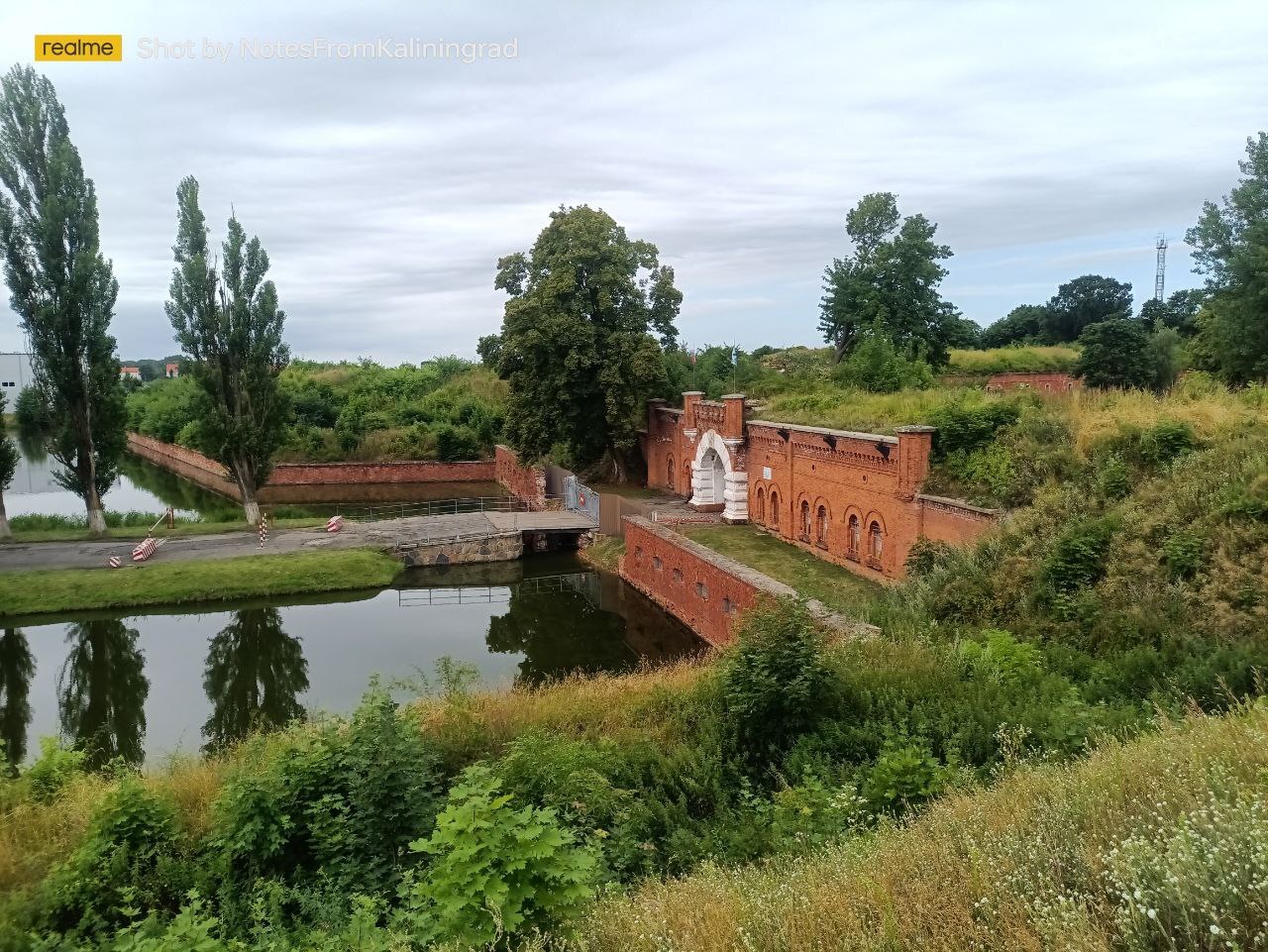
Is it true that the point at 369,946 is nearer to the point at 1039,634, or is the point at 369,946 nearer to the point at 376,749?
the point at 376,749

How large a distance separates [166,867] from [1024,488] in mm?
12151

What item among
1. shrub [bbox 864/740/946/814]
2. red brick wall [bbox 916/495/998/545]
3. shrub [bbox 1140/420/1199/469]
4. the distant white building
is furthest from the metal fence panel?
the distant white building

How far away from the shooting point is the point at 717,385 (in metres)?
28.2

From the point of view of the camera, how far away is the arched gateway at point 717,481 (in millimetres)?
22453

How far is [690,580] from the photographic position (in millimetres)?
17781

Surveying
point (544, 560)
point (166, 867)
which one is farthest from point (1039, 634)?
point (544, 560)

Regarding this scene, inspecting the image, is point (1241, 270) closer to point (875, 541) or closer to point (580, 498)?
point (875, 541)

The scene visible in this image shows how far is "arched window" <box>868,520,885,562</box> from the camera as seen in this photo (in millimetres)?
16297

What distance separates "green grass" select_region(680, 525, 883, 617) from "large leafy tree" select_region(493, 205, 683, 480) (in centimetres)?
622

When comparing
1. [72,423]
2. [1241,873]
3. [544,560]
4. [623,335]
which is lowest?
[544,560]

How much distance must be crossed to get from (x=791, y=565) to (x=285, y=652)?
1087 centimetres

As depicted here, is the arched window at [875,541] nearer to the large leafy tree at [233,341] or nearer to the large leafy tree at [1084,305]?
the large leafy tree at [233,341]

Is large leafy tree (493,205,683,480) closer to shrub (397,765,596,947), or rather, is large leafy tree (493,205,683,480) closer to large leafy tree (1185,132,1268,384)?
large leafy tree (1185,132,1268,384)

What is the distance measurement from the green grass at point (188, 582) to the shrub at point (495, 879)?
18.2 meters
